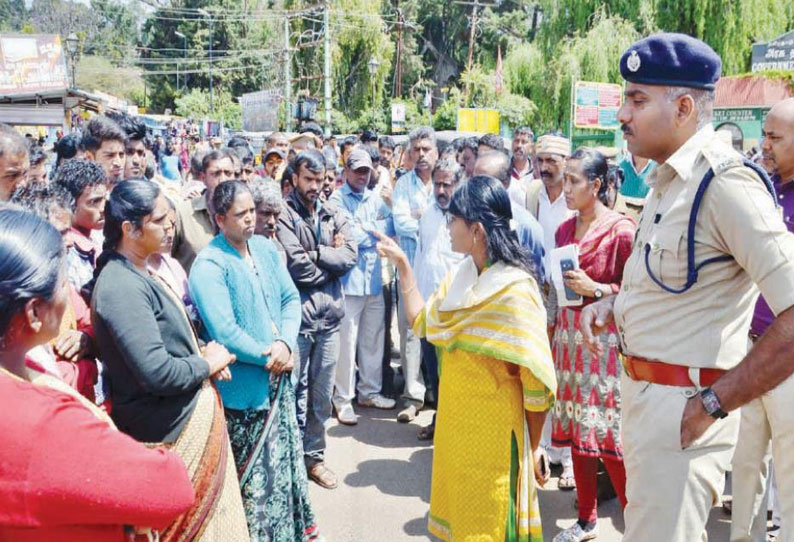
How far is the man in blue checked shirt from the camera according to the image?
5.19 m

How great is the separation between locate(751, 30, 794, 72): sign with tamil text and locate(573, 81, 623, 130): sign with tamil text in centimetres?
302

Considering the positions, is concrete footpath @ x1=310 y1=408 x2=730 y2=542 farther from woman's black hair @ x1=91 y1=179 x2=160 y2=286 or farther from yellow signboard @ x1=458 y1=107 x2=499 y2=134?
yellow signboard @ x1=458 y1=107 x2=499 y2=134

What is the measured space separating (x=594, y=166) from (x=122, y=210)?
235 cm

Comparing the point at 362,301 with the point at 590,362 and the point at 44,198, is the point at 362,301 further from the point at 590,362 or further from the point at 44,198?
the point at 44,198

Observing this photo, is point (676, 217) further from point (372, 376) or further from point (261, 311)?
point (372, 376)

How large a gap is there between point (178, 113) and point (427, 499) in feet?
144

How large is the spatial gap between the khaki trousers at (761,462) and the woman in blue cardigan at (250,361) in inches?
83.8

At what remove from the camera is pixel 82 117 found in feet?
69.3

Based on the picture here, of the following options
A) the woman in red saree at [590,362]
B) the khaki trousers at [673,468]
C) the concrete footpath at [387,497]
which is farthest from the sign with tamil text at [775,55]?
the khaki trousers at [673,468]

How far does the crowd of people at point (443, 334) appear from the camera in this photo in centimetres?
134

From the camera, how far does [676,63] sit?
1910 millimetres

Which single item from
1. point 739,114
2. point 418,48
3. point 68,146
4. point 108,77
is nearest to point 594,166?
point 68,146

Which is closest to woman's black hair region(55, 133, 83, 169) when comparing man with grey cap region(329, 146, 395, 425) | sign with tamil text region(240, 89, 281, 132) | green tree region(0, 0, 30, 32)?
man with grey cap region(329, 146, 395, 425)

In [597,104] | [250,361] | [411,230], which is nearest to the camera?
[250,361]
